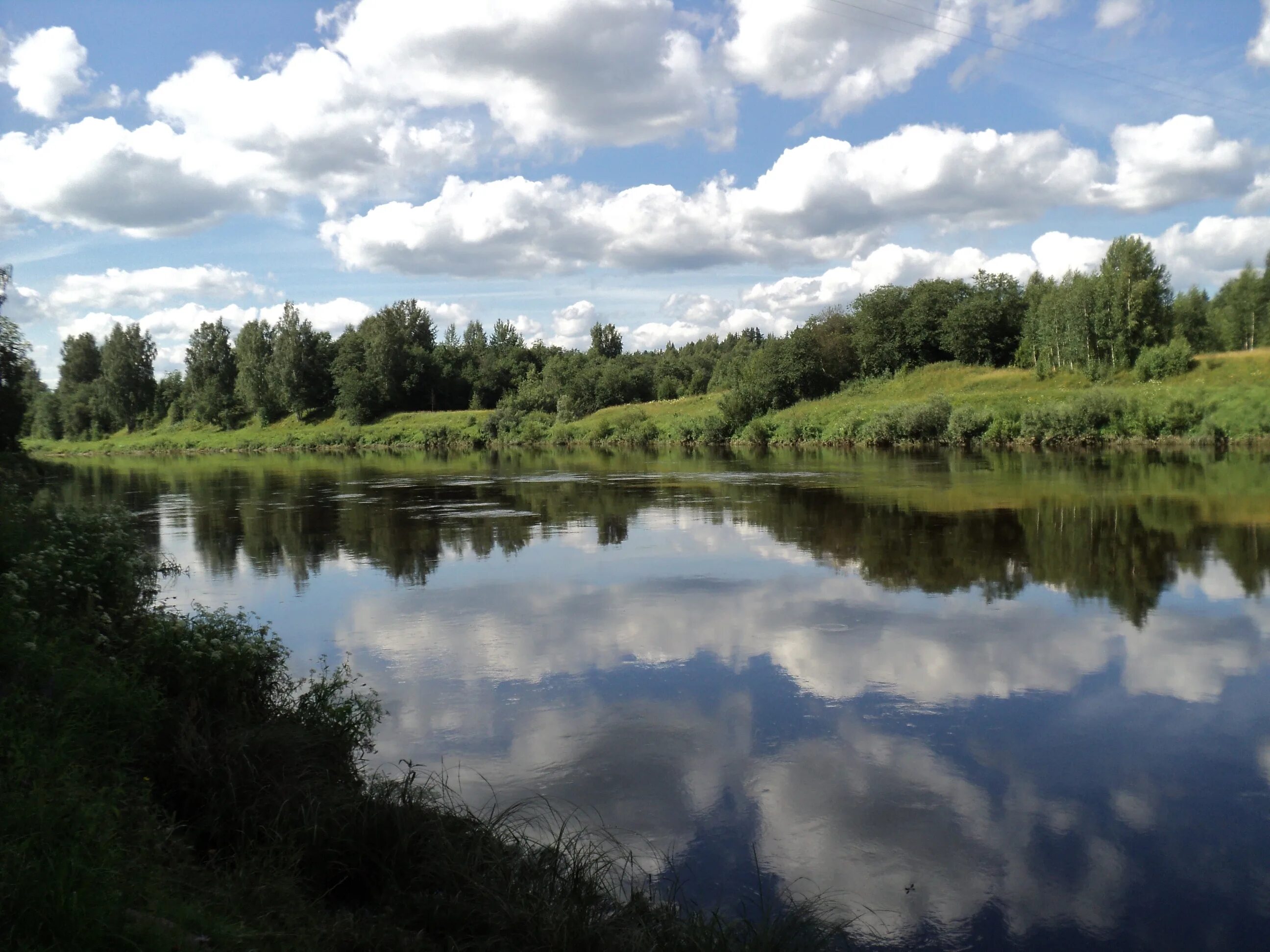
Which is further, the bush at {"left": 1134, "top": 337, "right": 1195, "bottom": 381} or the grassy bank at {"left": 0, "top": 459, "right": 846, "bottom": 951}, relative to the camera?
the bush at {"left": 1134, "top": 337, "right": 1195, "bottom": 381}

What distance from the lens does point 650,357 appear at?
513 ft

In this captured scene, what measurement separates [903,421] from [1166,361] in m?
19.6

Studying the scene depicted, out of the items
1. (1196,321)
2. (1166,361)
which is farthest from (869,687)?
(1196,321)

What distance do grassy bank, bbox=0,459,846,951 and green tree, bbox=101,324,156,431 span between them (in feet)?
403

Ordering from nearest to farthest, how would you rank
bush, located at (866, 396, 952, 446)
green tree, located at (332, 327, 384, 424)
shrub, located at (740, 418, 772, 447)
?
bush, located at (866, 396, 952, 446)
shrub, located at (740, 418, 772, 447)
green tree, located at (332, 327, 384, 424)

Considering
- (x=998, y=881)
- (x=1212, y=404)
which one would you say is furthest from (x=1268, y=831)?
(x=1212, y=404)

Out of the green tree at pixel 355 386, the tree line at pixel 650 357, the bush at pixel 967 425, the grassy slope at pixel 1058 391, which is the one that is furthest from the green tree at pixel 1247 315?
the green tree at pixel 355 386

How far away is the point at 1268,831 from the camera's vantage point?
745 cm

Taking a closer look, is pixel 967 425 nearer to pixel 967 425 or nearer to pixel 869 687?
pixel 967 425

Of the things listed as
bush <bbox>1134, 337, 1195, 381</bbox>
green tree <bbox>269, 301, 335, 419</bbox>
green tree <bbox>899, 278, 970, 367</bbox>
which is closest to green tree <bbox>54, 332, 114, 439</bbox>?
green tree <bbox>269, 301, 335, 419</bbox>

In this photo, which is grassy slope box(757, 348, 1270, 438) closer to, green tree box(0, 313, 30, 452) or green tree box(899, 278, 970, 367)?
green tree box(899, 278, 970, 367)

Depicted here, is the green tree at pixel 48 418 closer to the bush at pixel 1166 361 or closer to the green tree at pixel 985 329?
the green tree at pixel 985 329

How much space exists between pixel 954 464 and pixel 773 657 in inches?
1436

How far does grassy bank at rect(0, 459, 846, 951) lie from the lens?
460cm
